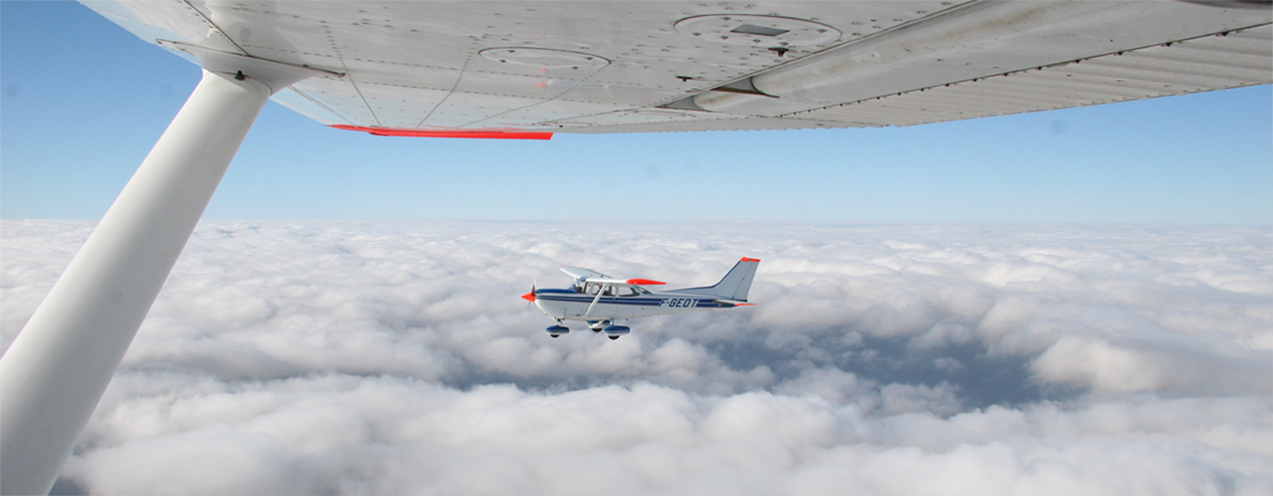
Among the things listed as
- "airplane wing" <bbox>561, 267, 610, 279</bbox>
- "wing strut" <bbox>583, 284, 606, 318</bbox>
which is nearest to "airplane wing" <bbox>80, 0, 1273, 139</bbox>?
"wing strut" <bbox>583, 284, 606, 318</bbox>

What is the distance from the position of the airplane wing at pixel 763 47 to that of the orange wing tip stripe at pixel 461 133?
450 cm

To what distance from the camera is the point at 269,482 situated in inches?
5162

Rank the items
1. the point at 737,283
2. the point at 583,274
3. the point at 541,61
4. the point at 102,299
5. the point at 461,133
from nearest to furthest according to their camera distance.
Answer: the point at 102,299
the point at 541,61
the point at 461,133
the point at 583,274
the point at 737,283

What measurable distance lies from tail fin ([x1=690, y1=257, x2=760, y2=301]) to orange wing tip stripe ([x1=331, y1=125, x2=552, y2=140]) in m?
28.5

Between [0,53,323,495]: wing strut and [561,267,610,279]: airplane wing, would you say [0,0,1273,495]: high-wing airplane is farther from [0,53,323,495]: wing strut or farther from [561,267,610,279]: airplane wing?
[561,267,610,279]: airplane wing

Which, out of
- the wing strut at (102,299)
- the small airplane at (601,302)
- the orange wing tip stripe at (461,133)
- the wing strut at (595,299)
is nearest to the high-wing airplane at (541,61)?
the wing strut at (102,299)

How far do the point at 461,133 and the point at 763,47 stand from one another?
332 inches

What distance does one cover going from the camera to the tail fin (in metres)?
38.3

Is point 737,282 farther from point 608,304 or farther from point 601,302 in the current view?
point 601,302

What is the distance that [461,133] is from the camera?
10.7 metres

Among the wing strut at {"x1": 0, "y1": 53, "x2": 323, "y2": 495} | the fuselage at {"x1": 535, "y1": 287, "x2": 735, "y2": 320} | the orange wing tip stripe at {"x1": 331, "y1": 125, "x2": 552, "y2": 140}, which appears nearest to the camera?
the wing strut at {"x1": 0, "y1": 53, "x2": 323, "y2": 495}

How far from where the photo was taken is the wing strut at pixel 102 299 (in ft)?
9.12

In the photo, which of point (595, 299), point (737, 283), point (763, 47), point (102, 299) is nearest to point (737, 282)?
point (737, 283)

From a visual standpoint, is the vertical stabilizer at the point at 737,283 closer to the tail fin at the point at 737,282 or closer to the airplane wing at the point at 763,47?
the tail fin at the point at 737,282
